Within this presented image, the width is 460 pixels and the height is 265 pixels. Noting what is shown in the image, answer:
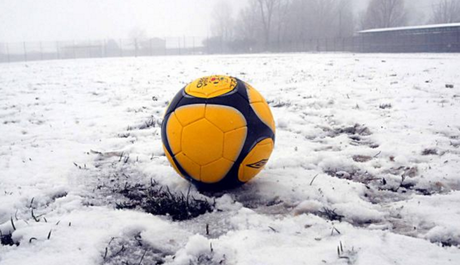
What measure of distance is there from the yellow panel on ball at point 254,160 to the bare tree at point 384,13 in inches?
3100

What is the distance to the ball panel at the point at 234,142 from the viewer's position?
2566 millimetres

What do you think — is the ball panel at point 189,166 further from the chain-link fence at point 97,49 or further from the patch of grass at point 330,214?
the chain-link fence at point 97,49

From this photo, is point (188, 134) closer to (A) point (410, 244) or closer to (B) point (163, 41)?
(A) point (410, 244)

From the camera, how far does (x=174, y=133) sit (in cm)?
269

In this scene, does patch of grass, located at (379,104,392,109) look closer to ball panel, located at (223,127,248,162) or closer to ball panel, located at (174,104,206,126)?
ball panel, located at (223,127,248,162)

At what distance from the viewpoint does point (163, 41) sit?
249 feet

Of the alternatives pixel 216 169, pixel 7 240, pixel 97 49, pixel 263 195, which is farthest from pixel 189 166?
pixel 97 49

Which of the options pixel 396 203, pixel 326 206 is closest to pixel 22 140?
pixel 326 206

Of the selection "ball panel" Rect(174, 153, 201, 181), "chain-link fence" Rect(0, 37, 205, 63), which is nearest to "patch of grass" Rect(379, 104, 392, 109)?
"ball panel" Rect(174, 153, 201, 181)

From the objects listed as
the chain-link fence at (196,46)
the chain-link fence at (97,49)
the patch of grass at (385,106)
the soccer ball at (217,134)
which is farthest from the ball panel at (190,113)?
the chain-link fence at (97,49)

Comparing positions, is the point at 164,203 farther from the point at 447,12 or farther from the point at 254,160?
the point at 447,12

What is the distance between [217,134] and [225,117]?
5.5 inches

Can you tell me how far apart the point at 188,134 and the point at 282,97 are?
4604mm

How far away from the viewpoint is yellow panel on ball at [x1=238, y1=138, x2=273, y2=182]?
2.66 m
